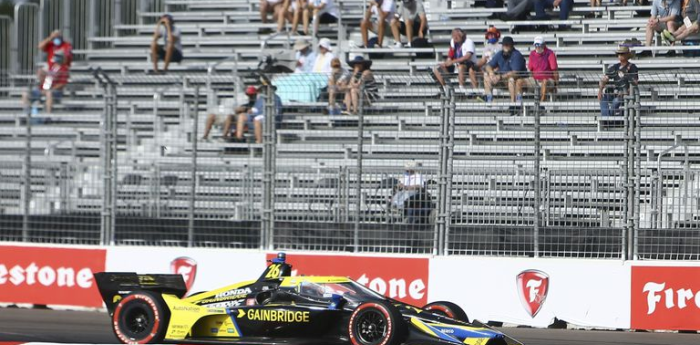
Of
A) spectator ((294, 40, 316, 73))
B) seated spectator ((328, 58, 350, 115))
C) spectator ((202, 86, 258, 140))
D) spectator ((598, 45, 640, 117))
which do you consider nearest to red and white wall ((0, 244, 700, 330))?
spectator ((202, 86, 258, 140))

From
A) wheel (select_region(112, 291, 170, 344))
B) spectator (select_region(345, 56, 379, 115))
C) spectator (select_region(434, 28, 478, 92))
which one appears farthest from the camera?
spectator (select_region(434, 28, 478, 92))

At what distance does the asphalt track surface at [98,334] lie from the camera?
1309 cm

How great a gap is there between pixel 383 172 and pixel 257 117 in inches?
76.5

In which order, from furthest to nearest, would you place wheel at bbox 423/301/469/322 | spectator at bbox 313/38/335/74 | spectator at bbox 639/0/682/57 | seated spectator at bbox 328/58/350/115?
spectator at bbox 313/38/335/74 → spectator at bbox 639/0/682/57 → seated spectator at bbox 328/58/350/115 → wheel at bbox 423/301/469/322

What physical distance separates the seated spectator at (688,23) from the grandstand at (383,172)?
0.28 metres

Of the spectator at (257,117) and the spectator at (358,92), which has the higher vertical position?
the spectator at (358,92)

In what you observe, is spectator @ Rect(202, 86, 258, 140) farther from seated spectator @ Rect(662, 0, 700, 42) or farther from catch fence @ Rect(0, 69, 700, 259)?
seated spectator @ Rect(662, 0, 700, 42)

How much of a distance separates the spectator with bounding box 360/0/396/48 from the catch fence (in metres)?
4.49

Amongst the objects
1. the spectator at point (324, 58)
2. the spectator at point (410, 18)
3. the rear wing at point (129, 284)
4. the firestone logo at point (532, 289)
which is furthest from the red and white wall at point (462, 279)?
the spectator at point (410, 18)

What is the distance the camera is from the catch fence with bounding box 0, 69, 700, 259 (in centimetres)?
1432

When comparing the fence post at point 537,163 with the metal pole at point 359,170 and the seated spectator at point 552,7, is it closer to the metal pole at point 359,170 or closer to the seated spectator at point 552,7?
the metal pole at point 359,170

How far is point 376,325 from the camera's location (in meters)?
11.5

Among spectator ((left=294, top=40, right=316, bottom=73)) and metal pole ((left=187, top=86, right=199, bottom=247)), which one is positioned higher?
spectator ((left=294, top=40, right=316, bottom=73))

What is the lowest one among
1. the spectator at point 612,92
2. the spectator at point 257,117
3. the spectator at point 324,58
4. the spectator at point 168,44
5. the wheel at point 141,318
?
the wheel at point 141,318
